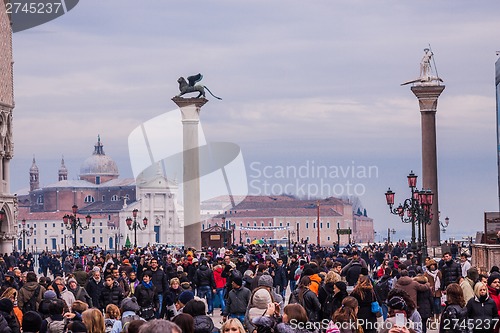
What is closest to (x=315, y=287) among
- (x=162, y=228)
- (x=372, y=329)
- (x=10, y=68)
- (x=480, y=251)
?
(x=372, y=329)

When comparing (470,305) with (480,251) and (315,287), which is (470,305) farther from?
(480,251)

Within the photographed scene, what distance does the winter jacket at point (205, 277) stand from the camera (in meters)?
22.6

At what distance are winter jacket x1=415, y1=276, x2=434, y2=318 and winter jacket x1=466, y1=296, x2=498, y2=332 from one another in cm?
341

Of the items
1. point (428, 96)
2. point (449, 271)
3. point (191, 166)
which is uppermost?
point (428, 96)

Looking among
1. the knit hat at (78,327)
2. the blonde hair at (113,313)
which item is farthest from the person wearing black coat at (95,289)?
the knit hat at (78,327)

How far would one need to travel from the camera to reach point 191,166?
48969 millimetres

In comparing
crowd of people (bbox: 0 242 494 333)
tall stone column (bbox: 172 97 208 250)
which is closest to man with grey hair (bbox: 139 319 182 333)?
crowd of people (bbox: 0 242 494 333)

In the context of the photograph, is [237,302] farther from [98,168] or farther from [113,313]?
[98,168]

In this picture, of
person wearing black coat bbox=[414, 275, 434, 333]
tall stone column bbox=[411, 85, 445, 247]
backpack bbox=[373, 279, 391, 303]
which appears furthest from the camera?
tall stone column bbox=[411, 85, 445, 247]

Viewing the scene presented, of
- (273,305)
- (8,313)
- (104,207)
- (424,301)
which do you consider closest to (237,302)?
(424,301)

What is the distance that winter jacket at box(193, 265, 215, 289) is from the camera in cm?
2259

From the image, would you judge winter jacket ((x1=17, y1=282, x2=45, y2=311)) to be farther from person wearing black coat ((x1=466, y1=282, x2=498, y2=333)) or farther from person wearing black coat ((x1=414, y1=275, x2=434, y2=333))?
person wearing black coat ((x1=466, y1=282, x2=498, y2=333))

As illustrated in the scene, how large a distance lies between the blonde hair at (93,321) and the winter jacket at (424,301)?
542 centimetres

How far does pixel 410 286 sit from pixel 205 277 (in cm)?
812
